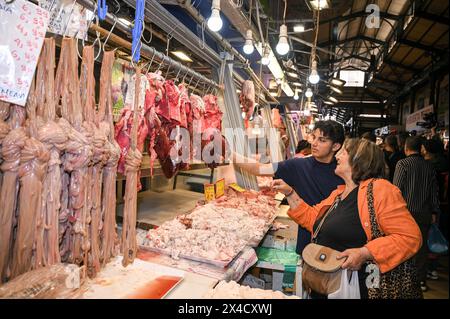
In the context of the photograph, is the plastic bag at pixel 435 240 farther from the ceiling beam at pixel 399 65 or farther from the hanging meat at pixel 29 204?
the ceiling beam at pixel 399 65

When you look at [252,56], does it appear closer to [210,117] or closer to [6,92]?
[210,117]

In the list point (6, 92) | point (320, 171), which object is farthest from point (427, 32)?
point (6, 92)

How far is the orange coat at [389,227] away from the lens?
6.95 feet

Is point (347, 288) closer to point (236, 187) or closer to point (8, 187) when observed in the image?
point (8, 187)

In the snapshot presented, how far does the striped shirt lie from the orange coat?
342 centimetres

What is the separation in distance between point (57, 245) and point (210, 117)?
8.47ft

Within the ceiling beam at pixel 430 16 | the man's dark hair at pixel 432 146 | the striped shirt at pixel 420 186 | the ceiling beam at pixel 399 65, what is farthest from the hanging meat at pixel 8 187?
the ceiling beam at pixel 399 65

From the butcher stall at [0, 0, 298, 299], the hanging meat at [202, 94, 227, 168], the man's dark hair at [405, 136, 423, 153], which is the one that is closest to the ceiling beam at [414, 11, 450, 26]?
the man's dark hair at [405, 136, 423, 153]

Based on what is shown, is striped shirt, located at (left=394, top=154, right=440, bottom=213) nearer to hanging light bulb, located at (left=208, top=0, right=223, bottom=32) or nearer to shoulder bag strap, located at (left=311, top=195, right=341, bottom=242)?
shoulder bag strap, located at (left=311, top=195, right=341, bottom=242)

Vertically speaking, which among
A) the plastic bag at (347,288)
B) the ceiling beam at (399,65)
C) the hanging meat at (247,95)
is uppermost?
the ceiling beam at (399,65)

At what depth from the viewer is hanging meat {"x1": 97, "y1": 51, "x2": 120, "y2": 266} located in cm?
190

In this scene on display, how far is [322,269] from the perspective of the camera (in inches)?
86.1

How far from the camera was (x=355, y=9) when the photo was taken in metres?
10.2

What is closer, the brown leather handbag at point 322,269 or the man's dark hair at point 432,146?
the brown leather handbag at point 322,269
